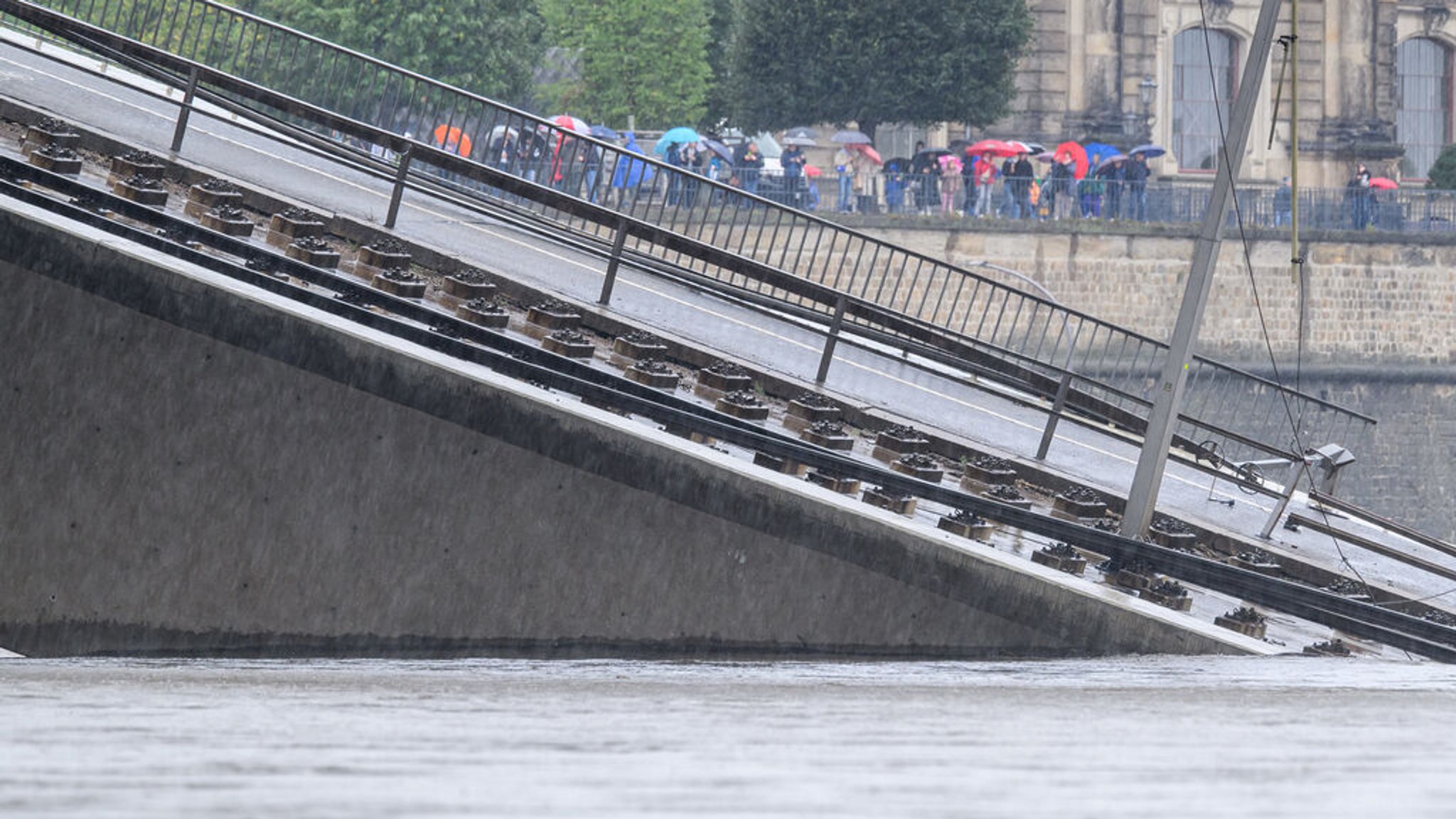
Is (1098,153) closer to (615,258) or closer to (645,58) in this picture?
(645,58)

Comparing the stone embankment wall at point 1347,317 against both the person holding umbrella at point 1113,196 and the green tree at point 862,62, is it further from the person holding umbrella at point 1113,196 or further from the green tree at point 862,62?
A: the green tree at point 862,62

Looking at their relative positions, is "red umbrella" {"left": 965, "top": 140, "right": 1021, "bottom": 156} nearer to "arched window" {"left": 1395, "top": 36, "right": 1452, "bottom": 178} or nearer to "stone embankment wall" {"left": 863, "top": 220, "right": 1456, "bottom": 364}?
"stone embankment wall" {"left": 863, "top": 220, "right": 1456, "bottom": 364}

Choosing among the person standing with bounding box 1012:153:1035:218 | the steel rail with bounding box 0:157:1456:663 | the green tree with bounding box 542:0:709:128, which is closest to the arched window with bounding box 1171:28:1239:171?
the person standing with bounding box 1012:153:1035:218

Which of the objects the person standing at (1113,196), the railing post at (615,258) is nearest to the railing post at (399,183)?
the railing post at (615,258)

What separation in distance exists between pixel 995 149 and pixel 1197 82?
49.1 ft

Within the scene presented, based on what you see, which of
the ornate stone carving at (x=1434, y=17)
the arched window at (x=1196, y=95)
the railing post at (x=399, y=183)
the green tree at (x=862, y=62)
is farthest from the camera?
the ornate stone carving at (x=1434, y=17)

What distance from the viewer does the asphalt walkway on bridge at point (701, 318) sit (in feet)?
51.0

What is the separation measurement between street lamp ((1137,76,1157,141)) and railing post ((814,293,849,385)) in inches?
1595

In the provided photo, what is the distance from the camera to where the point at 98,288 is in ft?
37.0

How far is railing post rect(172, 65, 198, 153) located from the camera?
1522cm

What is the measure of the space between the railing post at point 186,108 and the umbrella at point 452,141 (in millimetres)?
5008

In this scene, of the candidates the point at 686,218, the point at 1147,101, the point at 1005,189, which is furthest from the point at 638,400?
the point at 1147,101

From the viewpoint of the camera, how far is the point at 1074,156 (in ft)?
157

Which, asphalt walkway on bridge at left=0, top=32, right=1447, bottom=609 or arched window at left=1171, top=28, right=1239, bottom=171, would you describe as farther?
arched window at left=1171, top=28, right=1239, bottom=171
